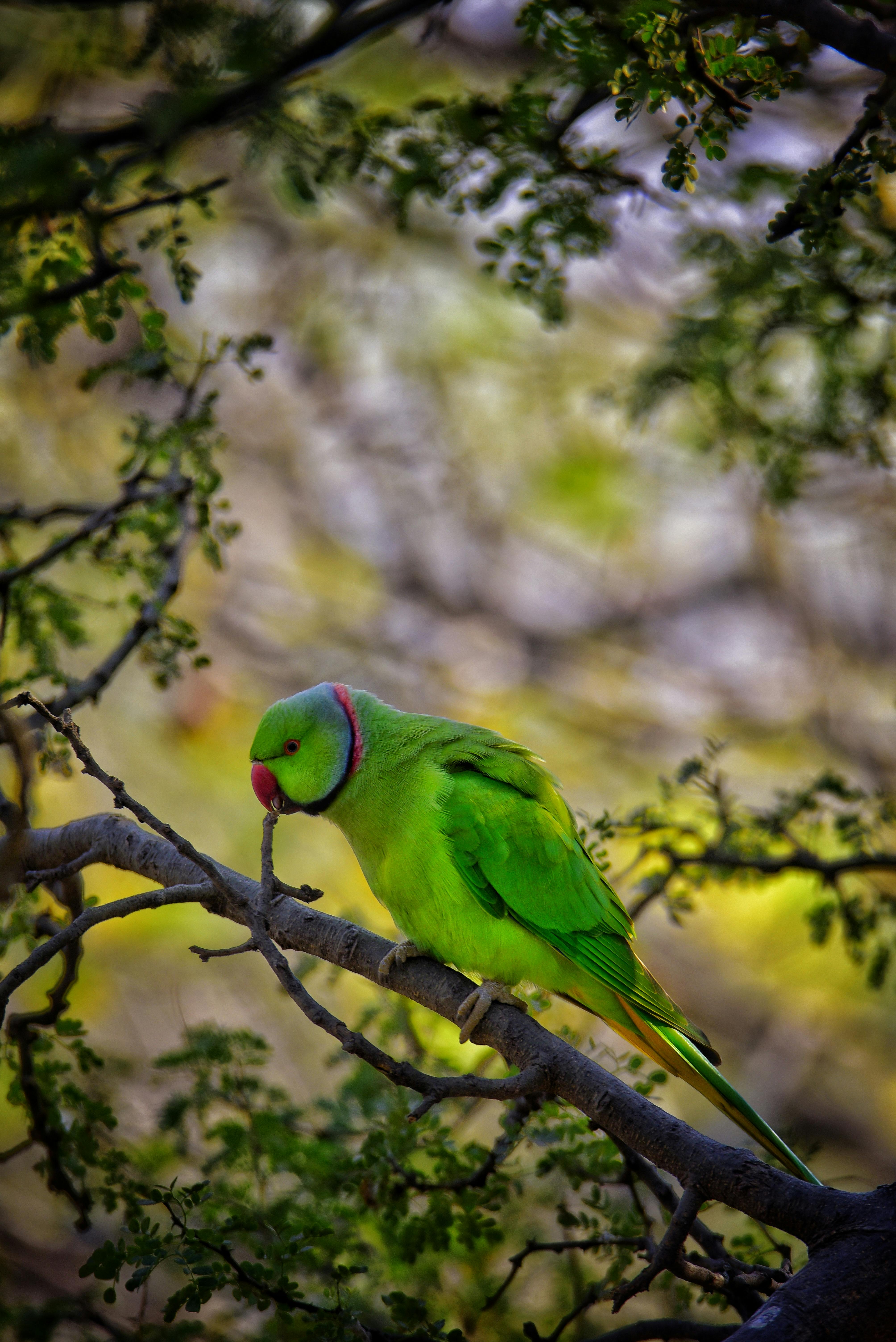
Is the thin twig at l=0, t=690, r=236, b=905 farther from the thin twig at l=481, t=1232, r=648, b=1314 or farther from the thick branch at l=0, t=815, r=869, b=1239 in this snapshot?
the thin twig at l=481, t=1232, r=648, b=1314

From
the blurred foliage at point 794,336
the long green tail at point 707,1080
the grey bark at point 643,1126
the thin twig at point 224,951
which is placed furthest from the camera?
the blurred foliage at point 794,336

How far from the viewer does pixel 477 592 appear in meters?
6.85

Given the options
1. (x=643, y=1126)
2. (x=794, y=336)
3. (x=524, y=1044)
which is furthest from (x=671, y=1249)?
(x=794, y=336)

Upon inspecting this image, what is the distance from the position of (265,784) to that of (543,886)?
74cm

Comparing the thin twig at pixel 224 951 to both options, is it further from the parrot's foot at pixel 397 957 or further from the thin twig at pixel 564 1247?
the thin twig at pixel 564 1247

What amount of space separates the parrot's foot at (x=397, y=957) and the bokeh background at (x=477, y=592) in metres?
2.58

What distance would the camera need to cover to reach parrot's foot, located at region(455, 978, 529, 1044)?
1917 mm

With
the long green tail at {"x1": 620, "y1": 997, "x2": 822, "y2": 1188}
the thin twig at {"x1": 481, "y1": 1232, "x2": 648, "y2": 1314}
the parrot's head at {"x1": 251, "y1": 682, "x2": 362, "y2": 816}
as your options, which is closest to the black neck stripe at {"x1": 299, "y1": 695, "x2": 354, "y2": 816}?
the parrot's head at {"x1": 251, "y1": 682, "x2": 362, "y2": 816}

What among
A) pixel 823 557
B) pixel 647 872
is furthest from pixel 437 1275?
pixel 823 557

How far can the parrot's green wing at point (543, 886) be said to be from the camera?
89.6 inches

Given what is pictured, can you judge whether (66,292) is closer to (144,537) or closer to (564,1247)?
(144,537)

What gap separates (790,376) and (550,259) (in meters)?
1.57

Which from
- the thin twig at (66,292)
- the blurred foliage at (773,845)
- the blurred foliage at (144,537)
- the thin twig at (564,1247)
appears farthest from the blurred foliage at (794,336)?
the thin twig at (564,1247)

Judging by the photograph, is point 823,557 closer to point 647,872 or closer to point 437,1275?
point 647,872
